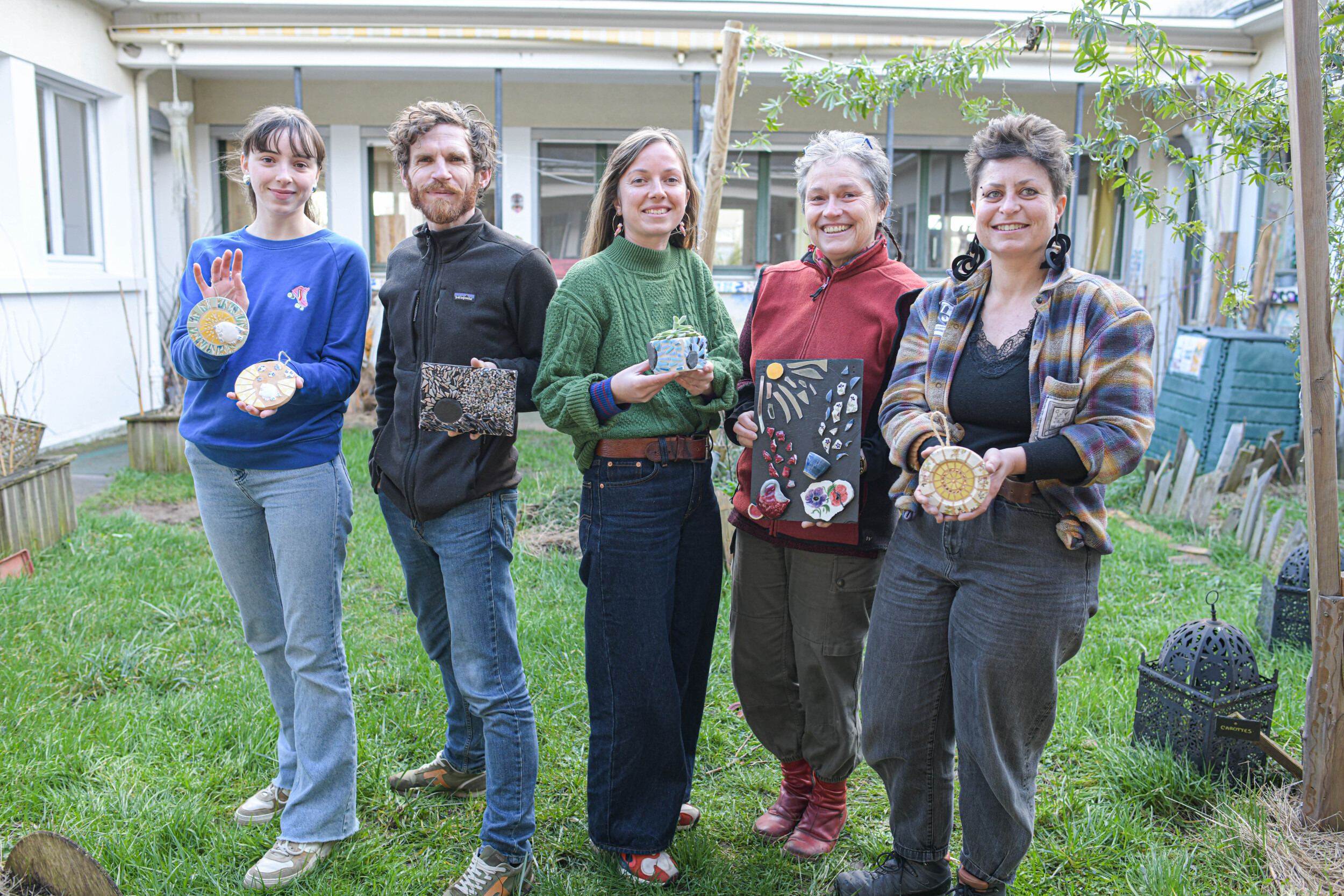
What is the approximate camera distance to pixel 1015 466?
1992 millimetres

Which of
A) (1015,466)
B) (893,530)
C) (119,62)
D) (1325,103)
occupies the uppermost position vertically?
(119,62)

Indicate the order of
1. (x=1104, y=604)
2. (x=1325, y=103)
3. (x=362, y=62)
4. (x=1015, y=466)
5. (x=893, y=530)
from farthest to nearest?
(x=362, y=62) < (x=1104, y=604) < (x=1325, y=103) < (x=893, y=530) < (x=1015, y=466)

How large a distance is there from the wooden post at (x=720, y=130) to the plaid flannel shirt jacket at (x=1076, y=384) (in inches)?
96.5

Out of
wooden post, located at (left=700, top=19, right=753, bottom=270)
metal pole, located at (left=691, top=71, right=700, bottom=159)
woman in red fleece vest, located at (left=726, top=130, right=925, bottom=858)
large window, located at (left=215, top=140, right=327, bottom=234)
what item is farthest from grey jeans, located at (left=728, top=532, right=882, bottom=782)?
large window, located at (left=215, top=140, right=327, bottom=234)

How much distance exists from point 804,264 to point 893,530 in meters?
0.80

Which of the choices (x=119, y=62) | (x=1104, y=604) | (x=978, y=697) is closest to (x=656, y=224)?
(x=978, y=697)

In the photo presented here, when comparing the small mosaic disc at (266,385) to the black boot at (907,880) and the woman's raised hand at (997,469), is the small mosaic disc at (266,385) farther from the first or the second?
the black boot at (907,880)

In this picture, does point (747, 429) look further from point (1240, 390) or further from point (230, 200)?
point (230, 200)

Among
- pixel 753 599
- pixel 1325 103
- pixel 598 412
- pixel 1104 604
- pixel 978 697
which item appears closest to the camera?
pixel 978 697

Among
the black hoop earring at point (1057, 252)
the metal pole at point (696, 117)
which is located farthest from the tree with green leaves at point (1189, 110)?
the metal pole at point (696, 117)

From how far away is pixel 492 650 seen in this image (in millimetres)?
2482

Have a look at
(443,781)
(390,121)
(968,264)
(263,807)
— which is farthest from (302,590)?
(390,121)

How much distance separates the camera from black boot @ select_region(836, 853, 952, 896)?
241cm

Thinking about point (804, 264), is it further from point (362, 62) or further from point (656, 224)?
point (362, 62)
